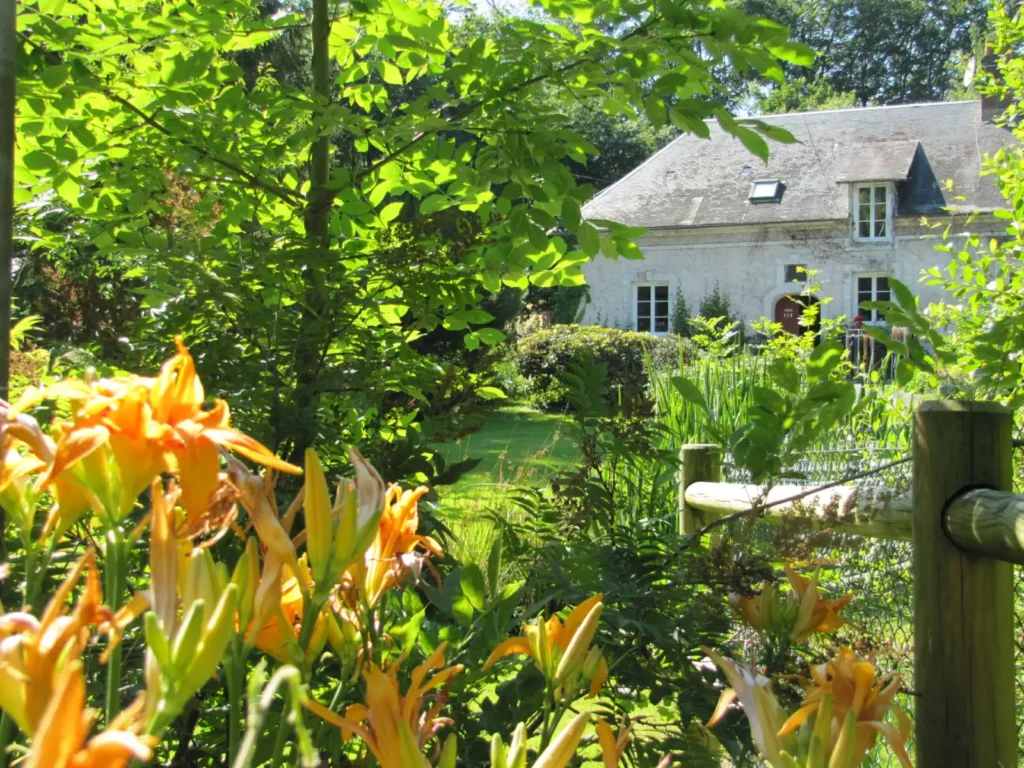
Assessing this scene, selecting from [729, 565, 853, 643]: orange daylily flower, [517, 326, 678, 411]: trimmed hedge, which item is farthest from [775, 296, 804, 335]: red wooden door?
[729, 565, 853, 643]: orange daylily flower

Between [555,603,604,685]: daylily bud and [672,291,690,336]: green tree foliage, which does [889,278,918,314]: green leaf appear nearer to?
[555,603,604,685]: daylily bud

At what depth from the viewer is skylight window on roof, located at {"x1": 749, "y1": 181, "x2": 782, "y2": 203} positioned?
2434 cm

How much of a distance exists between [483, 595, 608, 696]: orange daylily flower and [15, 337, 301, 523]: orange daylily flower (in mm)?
258

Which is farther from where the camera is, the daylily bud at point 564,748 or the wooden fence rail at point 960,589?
the wooden fence rail at point 960,589

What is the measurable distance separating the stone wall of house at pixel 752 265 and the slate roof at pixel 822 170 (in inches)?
16.6

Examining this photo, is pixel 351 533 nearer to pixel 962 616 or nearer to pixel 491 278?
pixel 962 616

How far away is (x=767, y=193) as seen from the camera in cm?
2444

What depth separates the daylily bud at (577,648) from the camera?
0.71 m

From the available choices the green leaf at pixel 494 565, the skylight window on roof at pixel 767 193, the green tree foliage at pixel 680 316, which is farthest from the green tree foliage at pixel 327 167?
the skylight window on roof at pixel 767 193

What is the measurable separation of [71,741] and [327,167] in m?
2.10

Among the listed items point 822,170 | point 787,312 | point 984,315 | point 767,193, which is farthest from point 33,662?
point 822,170

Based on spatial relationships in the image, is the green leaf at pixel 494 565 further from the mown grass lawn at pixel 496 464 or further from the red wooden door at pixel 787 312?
the red wooden door at pixel 787 312

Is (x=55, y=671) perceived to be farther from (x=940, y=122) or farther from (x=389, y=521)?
(x=940, y=122)

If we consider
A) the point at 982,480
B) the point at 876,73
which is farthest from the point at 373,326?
the point at 876,73
